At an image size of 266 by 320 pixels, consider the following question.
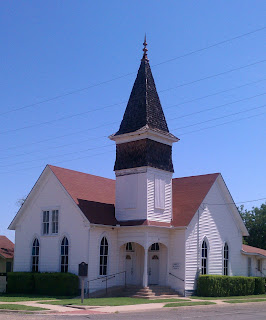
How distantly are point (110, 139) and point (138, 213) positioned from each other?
224 inches

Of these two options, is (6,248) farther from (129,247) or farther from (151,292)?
(151,292)

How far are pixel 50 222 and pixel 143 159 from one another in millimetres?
7432

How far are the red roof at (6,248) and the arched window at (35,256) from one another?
17.0 ft

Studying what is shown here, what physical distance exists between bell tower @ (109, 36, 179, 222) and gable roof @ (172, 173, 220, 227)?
90 centimetres

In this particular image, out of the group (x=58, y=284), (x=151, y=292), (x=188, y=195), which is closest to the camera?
(x=151, y=292)

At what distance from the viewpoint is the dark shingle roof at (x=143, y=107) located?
31922mm

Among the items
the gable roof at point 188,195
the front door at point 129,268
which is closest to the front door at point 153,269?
the front door at point 129,268

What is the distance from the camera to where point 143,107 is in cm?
3231

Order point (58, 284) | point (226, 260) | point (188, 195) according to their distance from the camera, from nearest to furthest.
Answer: point (58, 284), point (188, 195), point (226, 260)

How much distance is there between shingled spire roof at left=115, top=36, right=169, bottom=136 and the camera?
1257 inches

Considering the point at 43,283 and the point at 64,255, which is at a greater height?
the point at 64,255

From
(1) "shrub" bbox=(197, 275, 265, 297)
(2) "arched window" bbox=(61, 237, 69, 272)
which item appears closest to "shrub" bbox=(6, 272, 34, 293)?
(2) "arched window" bbox=(61, 237, 69, 272)

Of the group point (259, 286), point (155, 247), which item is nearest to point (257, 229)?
point (259, 286)

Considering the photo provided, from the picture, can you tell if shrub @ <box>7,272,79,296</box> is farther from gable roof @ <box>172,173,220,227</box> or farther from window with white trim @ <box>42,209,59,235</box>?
gable roof @ <box>172,173,220,227</box>
